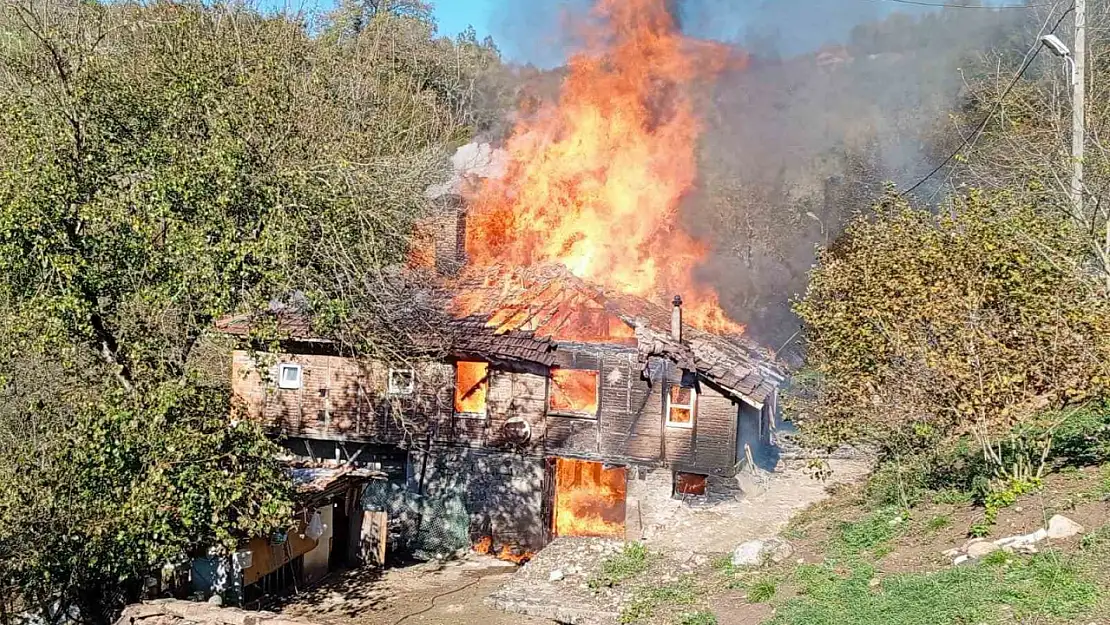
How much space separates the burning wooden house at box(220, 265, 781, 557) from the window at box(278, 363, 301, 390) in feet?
0.13

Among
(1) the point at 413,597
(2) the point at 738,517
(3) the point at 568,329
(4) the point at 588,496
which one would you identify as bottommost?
(1) the point at 413,597

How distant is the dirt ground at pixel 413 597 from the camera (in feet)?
61.4

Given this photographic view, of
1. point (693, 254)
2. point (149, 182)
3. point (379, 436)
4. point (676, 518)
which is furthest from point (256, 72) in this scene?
point (693, 254)

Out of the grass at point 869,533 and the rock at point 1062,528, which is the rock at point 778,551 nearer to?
the grass at point 869,533

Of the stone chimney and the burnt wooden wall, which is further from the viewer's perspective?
the stone chimney

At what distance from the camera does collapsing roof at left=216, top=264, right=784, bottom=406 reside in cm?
2250

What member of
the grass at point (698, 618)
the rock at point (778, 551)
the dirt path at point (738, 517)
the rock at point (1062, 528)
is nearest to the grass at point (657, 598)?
the grass at point (698, 618)

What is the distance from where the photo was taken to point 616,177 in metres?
32.2

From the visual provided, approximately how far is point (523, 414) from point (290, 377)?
7.89 m

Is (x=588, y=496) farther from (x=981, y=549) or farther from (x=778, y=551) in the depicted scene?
(x=981, y=549)

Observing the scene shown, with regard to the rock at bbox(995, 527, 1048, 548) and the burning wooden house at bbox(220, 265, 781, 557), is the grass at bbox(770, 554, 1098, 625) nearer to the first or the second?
the rock at bbox(995, 527, 1048, 548)

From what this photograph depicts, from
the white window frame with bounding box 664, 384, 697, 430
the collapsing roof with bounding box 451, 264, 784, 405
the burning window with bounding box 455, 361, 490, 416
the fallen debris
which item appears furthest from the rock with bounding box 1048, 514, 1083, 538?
the burning window with bounding box 455, 361, 490, 416

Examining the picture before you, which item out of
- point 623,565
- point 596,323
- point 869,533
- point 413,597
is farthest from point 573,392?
point 869,533

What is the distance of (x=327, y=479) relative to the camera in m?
20.6
